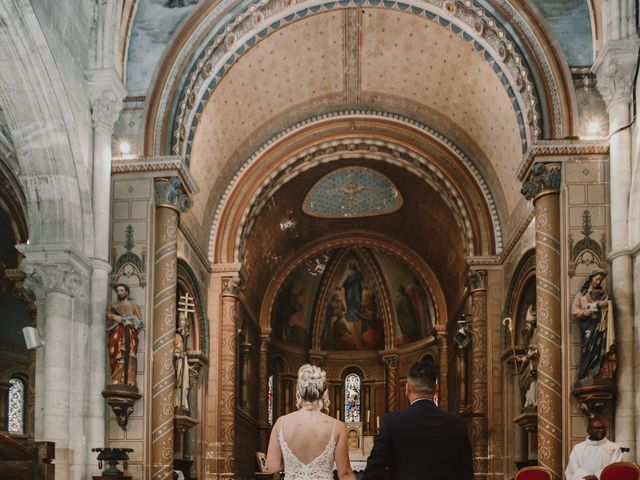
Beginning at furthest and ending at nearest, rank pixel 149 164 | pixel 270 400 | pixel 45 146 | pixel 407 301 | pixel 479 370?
pixel 407 301, pixel 270 400, pixel 479 370, pixel 149 164, pixel 45 146

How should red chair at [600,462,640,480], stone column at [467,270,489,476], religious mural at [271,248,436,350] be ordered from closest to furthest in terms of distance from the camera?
red chair at [600,462,640,480]
stone column at [467,270,489,476]
religious mural at [271,248,436,350]

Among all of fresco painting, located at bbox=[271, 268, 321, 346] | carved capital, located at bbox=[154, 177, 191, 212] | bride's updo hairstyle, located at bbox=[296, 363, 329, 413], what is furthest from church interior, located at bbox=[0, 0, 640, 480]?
bride's updo hairstyle, located at bbox=[296, 363, 329, 413]

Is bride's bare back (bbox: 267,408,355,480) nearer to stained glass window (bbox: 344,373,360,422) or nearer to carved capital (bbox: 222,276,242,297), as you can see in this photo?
carved capital (bbox: 222,276,242,297)

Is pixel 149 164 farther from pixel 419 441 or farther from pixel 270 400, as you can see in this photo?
pixel 270 400

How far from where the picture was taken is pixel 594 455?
1183 cm

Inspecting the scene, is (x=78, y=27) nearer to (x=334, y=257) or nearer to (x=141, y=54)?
(x=141, y=54)

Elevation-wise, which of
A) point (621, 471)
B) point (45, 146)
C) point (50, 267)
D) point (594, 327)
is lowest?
point (621, 471)

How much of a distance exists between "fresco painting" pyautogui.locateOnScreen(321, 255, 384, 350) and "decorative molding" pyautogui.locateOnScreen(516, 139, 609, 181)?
1557 centimetres

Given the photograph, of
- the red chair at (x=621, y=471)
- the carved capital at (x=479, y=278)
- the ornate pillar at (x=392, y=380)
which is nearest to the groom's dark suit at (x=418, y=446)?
the red chair at (x=621, y=471)

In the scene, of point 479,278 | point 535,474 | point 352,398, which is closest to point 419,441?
point 535,474

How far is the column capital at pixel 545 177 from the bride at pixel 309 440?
8.37 metres

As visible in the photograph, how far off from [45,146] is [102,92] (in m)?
1.50

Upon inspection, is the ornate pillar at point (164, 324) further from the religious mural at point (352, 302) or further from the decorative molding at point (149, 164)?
the religious mural at point (352, 302)

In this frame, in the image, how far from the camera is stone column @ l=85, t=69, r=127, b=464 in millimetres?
14078
